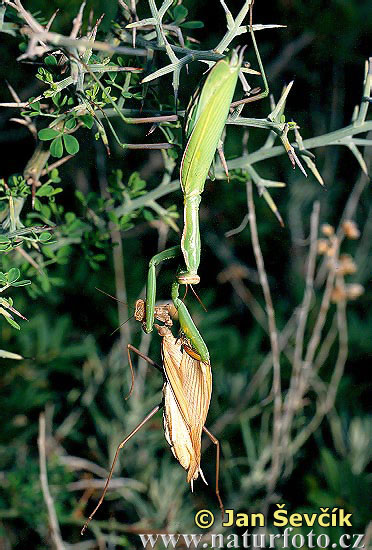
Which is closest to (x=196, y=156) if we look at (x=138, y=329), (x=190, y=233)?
(x=190, y=233)

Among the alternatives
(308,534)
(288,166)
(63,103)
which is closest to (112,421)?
(308,534)

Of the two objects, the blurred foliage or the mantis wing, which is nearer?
the mantis wing

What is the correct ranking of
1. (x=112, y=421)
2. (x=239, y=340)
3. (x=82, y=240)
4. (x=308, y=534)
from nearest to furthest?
1. (x=82, y=240)
2. (x=308, y=534)
3. (x=112, y=421)
4. (x=239, y=340)

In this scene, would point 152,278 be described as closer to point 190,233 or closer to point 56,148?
point 190,233

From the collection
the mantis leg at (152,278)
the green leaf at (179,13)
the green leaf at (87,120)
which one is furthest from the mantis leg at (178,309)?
the green leaf at (179,13)

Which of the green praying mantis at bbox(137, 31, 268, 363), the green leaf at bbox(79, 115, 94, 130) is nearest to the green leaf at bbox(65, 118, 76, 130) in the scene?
the green leaf at bbox(79, 115, 94, 130)

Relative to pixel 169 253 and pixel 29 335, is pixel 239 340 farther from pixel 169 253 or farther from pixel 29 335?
pixel 169 253

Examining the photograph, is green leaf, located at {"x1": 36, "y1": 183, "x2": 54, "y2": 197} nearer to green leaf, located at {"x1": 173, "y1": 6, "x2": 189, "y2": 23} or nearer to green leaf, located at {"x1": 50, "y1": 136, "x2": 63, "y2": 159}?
green leaf, located at {"x1": 50, "y1": 136, "x2": 63, "y2": 159}

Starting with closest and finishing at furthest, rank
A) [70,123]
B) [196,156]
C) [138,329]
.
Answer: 1. [196,156]
2. [70,123]
3. [138,329]
